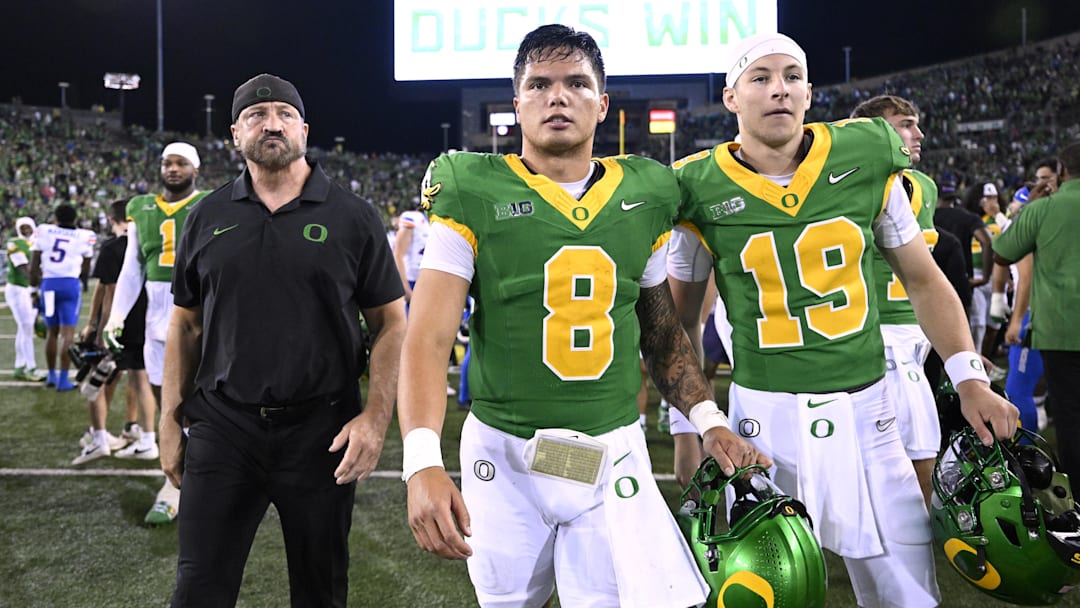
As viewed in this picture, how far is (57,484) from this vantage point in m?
5.29

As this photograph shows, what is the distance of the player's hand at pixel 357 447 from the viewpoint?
98.0 inches

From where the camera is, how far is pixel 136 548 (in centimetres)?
418

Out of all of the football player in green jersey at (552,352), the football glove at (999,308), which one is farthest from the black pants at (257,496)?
the football glove at (999,308)

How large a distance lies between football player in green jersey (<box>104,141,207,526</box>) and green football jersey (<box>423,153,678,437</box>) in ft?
10.3

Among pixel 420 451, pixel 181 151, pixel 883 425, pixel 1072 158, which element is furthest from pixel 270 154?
pixel 1072 158

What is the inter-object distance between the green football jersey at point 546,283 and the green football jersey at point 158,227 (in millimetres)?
3178

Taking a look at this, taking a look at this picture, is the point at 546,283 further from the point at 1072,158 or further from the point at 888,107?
the point at 1072,158

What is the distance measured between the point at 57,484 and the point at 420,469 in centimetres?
459

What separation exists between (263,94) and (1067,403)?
3477 millimetres

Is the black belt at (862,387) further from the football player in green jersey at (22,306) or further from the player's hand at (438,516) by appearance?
the football player in green jersey at (22,306)

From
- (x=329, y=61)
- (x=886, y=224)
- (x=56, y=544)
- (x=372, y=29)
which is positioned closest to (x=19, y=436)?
(x=56, y=544)

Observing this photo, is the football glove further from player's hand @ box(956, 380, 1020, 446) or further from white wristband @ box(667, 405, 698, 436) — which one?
white wristband @ box(667, 405, 698, 436)

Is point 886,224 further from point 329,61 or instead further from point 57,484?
point 329,61

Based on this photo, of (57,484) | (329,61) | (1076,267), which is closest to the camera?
(1076,267)
